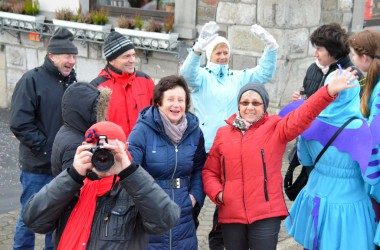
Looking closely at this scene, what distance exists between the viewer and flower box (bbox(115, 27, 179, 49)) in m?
8.75

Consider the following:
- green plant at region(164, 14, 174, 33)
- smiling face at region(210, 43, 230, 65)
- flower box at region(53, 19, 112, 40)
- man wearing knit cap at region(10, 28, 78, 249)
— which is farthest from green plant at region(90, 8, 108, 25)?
smiling face at region(210, 43, 230, 65)

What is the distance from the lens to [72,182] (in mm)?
2803

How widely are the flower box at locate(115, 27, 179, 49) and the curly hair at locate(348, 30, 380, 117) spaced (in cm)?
447

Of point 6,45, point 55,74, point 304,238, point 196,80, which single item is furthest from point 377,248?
point 6,45

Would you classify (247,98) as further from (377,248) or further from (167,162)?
(377,248)

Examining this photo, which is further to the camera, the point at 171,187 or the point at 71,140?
the point at 171,187

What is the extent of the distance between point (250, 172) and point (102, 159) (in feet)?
5.35

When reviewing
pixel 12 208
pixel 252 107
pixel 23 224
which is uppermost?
pixel 252 107

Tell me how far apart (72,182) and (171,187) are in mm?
1356

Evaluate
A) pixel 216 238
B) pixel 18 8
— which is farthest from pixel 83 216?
pixel 18 8

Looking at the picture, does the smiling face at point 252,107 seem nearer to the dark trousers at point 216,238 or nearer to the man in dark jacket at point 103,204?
the dark trousers at point 216,238

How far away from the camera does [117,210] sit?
2.96m

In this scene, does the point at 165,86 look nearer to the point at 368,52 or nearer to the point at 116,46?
the point at 116,46

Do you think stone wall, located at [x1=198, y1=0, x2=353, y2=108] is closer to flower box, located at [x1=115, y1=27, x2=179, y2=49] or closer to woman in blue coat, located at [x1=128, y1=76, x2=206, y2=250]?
flower box, located at [x1=115, y1=27, x2=179, y2=49]
